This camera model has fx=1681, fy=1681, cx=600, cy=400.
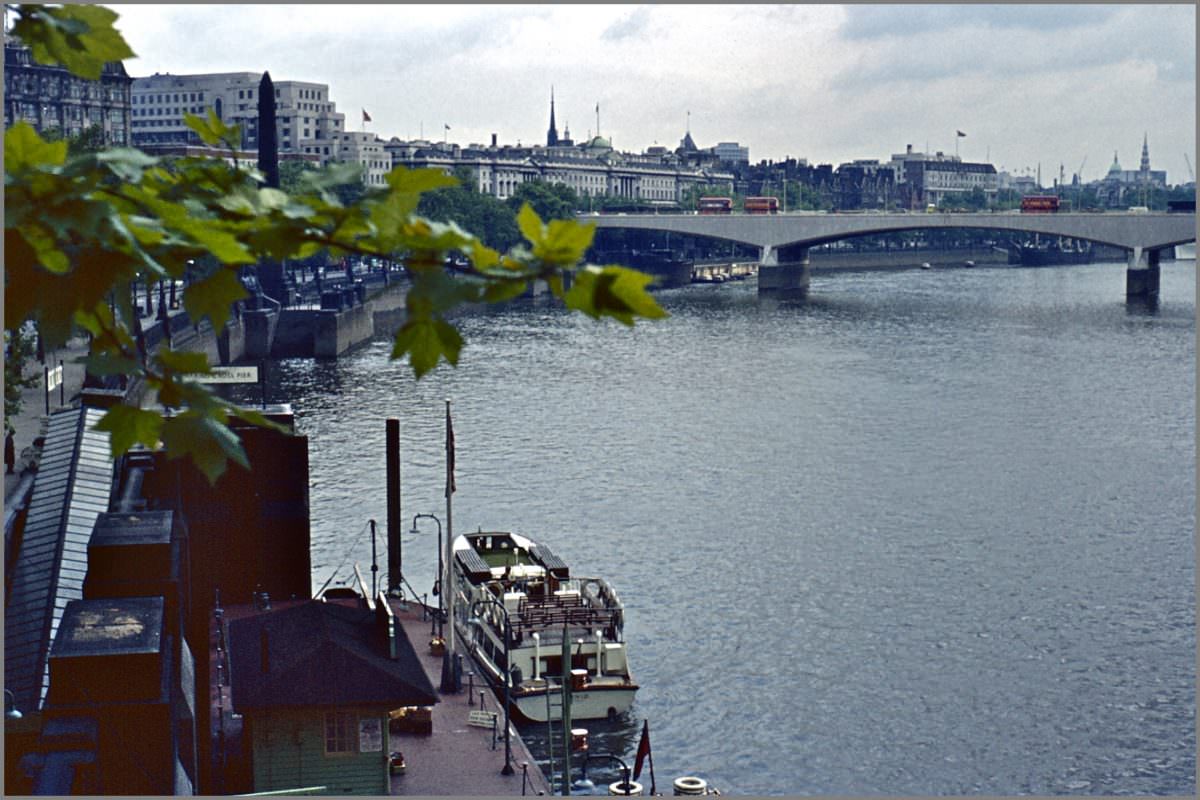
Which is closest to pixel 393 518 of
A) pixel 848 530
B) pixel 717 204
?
pixel 848 530

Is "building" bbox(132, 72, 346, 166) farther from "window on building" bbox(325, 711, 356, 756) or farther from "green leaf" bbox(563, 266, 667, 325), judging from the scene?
"green leaf" bbox(563, 266, 667, 325)

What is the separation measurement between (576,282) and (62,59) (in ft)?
2.72

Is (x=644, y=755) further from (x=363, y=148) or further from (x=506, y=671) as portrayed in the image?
(x=363, y=148)

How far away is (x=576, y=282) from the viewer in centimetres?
171

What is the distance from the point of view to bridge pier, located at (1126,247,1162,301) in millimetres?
61125

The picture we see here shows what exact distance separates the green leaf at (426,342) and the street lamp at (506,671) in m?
10.7

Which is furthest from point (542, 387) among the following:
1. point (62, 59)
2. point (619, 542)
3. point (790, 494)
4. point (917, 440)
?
point (62, 59)

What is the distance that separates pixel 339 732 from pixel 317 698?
0.30 m

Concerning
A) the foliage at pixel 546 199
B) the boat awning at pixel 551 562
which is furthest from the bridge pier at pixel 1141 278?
the boat awning at pixel 551 562

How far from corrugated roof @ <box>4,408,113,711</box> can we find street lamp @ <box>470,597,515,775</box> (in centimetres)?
326

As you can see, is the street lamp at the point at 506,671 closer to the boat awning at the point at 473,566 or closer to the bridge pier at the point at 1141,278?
the boat awning at the point at 473,566

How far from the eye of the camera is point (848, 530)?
20.6 meters

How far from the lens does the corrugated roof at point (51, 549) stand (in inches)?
372

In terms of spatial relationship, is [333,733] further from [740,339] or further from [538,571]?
[740,339]
